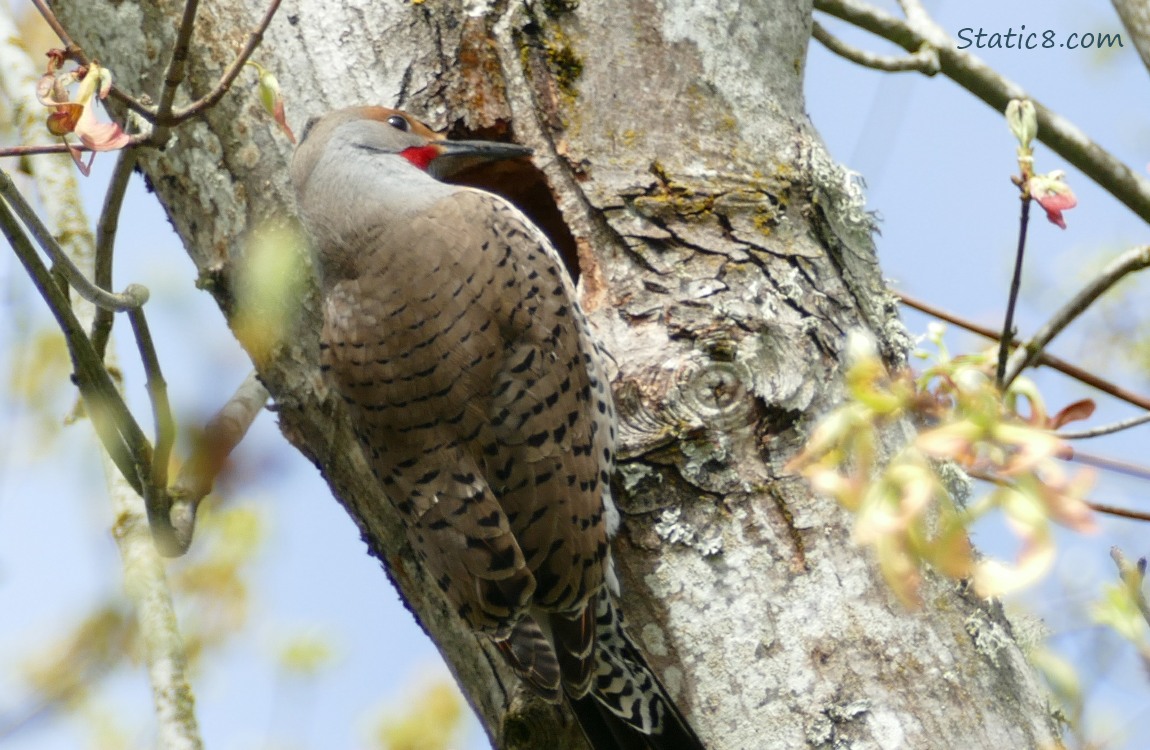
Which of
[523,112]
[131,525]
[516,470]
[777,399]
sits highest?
[523,112]

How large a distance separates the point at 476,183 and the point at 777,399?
4.52 ft

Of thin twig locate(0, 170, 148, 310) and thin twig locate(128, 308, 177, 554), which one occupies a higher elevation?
thin twig locate(0, 170, 148, 310)

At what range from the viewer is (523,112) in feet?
9.11

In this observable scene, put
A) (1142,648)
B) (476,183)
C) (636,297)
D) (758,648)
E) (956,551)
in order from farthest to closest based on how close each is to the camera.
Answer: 1. (476,183)
2. (636,297)
3. (758,648)
4. (1142,648)
5. (956,551)

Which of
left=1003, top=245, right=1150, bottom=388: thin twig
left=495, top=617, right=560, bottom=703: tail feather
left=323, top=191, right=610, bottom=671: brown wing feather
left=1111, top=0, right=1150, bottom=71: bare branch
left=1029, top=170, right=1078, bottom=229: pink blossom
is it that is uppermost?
left=1029, top=170, right=1078, bottom=229: pink blossom

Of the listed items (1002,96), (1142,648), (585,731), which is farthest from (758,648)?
(1002,96)

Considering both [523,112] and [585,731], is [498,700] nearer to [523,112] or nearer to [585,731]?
[585,731]

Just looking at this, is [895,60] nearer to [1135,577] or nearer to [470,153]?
[470,153]

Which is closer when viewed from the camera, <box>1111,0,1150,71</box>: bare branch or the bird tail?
the bird tail

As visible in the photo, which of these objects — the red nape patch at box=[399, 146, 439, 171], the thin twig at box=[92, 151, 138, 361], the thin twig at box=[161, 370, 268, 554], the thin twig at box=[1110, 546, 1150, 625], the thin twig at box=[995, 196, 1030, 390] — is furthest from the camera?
the red nape patch at box=[399, 146, 439, 171]

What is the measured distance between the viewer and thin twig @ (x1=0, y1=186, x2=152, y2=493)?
224 cm

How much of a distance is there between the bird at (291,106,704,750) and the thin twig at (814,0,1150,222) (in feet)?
5.14

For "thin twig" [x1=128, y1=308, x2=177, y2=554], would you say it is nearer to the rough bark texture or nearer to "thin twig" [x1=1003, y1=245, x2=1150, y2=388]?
the rough bark texture

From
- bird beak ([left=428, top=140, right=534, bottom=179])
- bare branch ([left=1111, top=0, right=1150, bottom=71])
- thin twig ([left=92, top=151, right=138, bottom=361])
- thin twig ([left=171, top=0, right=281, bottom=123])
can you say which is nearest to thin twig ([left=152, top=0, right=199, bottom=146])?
thin twig ([left=171, top=0, right=281, bottom=123])
